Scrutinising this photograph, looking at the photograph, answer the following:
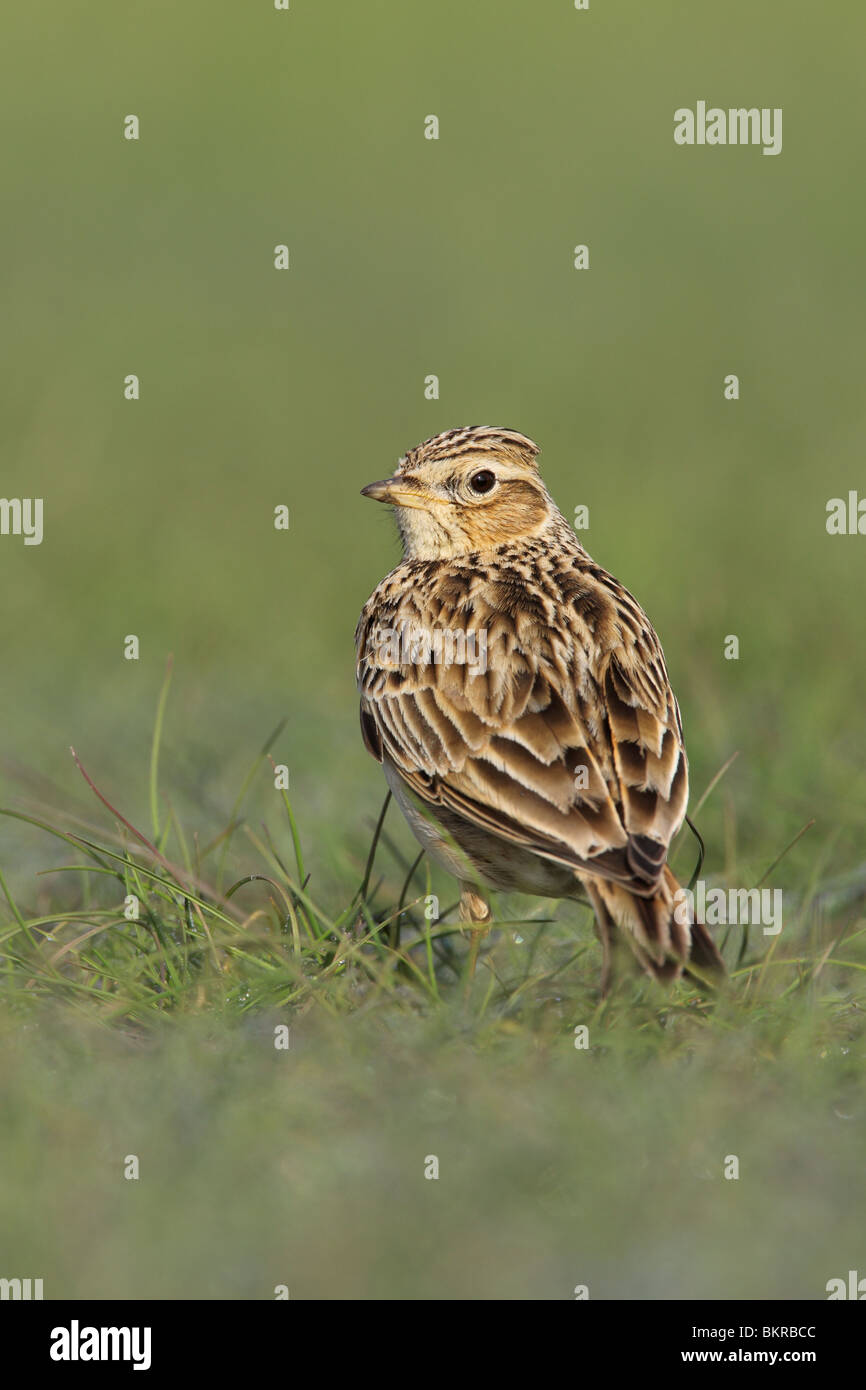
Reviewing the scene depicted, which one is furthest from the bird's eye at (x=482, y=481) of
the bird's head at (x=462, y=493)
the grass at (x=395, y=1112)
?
the grass at (x=395, y=1112)

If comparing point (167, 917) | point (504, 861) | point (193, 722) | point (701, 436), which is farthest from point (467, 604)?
point (701, 436)

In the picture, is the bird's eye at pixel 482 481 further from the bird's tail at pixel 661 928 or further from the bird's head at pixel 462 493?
the bird's tail at pixel 661 928

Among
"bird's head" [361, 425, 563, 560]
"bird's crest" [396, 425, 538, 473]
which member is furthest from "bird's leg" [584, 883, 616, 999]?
"bird's crest" [396, 425, 538, 473]

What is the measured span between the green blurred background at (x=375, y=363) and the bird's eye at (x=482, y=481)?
173 centimetres

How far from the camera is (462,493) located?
7.46 metres

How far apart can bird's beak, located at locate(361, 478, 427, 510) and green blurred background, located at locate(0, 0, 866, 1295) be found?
170 centimetres

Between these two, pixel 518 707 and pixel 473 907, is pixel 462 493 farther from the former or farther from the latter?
pixel 473 907

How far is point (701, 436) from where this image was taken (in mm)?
16922

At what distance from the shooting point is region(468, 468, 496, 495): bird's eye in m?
7.46

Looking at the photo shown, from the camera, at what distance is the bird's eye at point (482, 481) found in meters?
7.46

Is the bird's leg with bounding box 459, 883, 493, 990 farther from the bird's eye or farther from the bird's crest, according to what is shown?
the bird's crest

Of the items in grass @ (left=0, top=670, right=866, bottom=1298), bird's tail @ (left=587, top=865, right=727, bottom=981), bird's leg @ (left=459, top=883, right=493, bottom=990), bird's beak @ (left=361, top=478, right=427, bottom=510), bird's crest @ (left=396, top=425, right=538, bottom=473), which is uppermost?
bird's crest @ (left=396, top=425, right=538, bottom=473)
